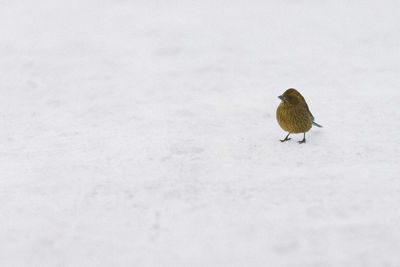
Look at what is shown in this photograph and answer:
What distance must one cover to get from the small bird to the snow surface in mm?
268

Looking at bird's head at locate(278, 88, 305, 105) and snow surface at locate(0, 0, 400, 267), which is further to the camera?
bird's head at locate(278, 88, 305, 105)

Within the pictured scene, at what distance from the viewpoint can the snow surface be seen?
12.3 feet

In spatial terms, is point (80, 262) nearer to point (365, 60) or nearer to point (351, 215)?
point (351, 215)

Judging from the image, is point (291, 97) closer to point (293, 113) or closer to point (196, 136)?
point (293, 113)

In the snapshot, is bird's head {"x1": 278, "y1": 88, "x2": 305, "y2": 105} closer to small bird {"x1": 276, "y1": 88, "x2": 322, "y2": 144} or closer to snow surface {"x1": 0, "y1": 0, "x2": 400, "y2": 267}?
small bird {"x1": 276, "y1": 88, "x2": 322, "y2": 144}

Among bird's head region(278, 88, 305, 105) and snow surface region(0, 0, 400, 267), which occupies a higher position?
bird's head region(278, 88, 305, 105)

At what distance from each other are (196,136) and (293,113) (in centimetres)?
132

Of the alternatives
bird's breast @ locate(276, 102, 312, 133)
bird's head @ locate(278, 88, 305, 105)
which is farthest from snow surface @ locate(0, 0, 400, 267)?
bird's head @ locate(278, 88, 305, 105)

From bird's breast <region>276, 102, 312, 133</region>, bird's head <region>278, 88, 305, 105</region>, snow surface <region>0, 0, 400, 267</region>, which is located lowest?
snow surface <region>0, 0, 400, 267</region>

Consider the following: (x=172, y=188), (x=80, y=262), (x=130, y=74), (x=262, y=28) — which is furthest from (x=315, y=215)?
(x=262, y=28)

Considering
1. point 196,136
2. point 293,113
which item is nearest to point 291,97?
point 293,113

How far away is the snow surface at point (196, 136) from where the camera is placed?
3.76 meters

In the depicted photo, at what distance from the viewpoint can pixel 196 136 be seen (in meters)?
5.96

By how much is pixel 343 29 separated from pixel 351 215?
7.87 metres
